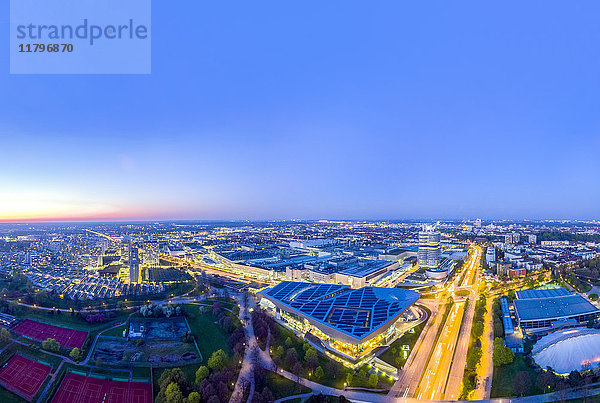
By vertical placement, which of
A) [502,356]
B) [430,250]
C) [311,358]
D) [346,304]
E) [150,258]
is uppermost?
[430,250]

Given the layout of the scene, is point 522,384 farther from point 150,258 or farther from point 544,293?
point 150,258

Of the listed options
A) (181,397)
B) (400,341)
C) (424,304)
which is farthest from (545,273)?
(181,397)

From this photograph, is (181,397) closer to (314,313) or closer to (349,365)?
(349,365)

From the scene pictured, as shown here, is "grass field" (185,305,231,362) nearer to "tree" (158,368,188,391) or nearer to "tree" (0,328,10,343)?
"tree" (158,368,188,391)

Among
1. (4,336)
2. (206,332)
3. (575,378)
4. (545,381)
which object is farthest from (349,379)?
(4,336)

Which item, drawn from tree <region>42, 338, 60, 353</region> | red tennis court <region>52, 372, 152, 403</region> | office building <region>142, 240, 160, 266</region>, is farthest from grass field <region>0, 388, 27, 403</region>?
office building <region>142, 240, 160, 266</region>

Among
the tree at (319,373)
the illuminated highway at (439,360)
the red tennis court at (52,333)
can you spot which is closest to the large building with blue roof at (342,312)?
the illuminated highway at (439,360)

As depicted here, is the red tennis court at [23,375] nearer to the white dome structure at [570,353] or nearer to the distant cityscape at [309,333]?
the distant cityscape at [309,333]
